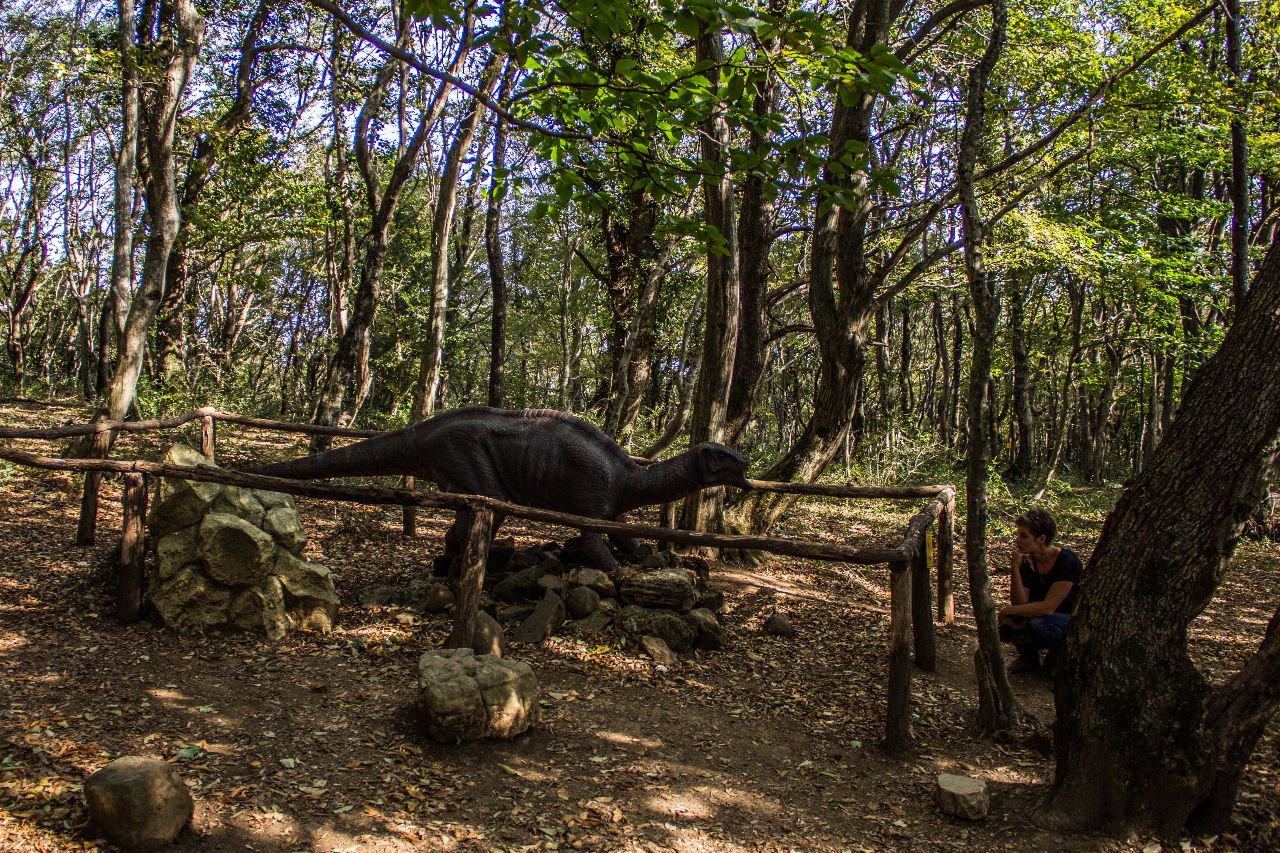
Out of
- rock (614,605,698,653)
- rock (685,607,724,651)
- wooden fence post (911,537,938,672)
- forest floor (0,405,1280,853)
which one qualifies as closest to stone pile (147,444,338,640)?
forest floor (0,405,1280,853)

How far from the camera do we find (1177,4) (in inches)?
377

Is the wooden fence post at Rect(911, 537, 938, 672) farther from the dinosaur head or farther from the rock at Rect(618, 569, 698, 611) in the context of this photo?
the rock at Rect(618, 569, 698, 611)

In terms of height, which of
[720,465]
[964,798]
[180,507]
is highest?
[720,465]

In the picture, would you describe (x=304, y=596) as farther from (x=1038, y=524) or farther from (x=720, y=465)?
(x=1038, y=524)

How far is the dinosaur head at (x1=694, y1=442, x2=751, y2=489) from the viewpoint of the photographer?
6527 mm

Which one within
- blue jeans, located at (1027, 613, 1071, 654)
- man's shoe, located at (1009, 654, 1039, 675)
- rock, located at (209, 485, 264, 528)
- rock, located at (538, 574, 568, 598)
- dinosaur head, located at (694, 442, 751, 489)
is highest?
dinosaur head, located at (694, 442, 751, 489)

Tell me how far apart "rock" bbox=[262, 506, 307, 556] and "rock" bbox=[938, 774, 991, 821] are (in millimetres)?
4356

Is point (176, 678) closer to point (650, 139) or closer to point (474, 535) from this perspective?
point (474, 535)

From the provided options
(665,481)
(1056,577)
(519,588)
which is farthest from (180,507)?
(1056,577)

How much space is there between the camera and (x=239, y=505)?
5.66 metres

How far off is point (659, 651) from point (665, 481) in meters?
1.47

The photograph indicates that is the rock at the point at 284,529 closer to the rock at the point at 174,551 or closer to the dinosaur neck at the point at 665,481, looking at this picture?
the rock at the point at 174,551

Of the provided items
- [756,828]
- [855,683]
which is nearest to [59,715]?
[756,828]

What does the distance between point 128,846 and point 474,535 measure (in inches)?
91.4
